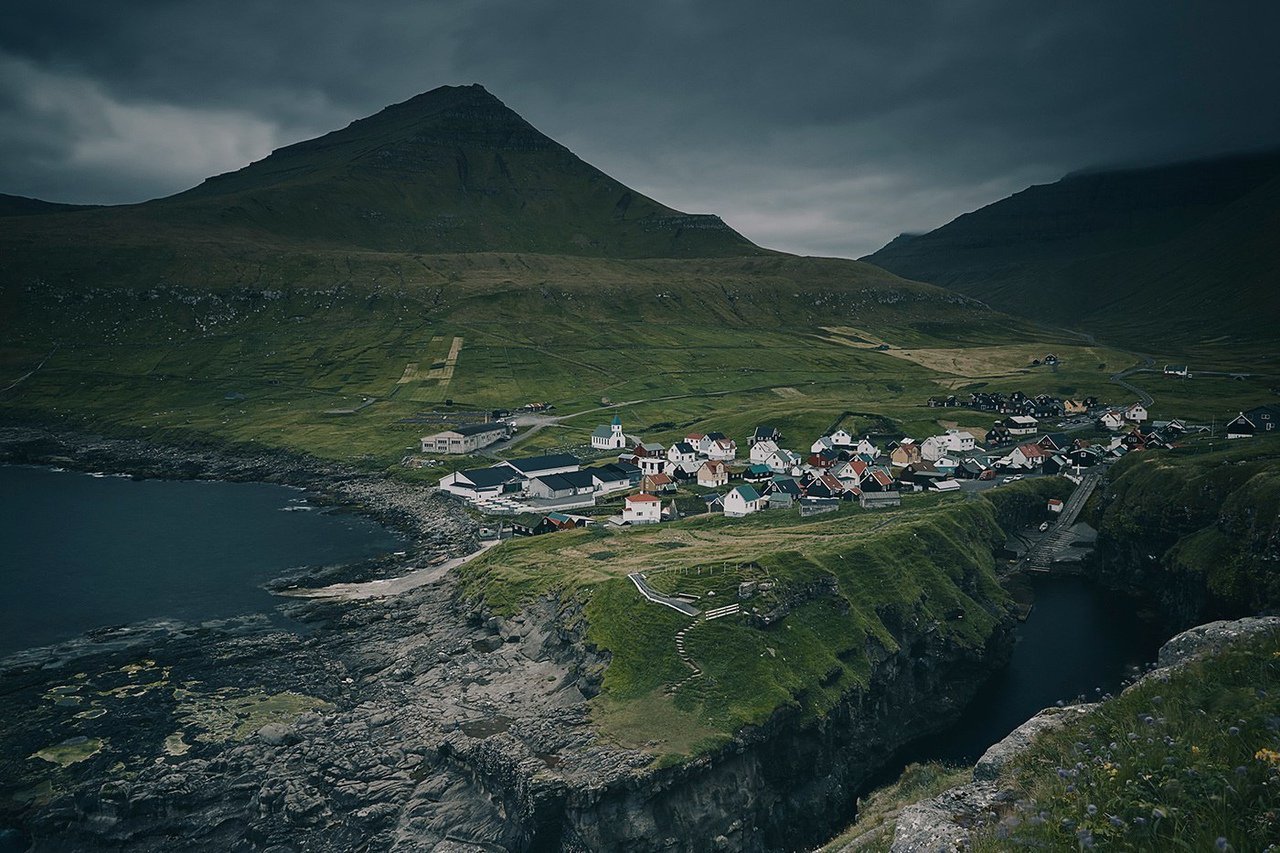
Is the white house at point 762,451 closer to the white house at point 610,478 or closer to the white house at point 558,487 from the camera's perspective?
the white house at point 610,478

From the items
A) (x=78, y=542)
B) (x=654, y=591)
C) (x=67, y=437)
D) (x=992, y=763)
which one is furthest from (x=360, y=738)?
(x=67, y=437)

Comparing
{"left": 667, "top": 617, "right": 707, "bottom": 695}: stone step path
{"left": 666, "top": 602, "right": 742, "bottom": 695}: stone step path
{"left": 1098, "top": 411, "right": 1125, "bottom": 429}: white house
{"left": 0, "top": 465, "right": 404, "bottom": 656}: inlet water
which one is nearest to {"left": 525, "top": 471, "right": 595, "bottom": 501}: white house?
{"left": 0, "top": 465, "right": 404, "bottom": 656}: inlet water

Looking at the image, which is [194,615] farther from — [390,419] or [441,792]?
[390,419]

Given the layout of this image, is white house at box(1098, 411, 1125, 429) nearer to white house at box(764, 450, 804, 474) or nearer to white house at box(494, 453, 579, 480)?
white house at box(764, 450, 804, 474)

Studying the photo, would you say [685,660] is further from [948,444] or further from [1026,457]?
[948,444]

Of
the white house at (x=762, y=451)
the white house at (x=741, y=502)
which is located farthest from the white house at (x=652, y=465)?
the white house at (x=741, y=502)

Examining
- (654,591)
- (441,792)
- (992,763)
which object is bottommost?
(441,792)
